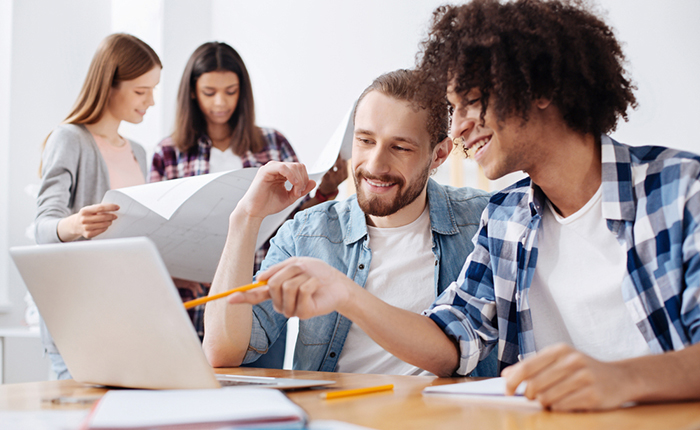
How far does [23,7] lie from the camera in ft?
9.41

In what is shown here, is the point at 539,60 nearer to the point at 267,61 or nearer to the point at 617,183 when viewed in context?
the point at 617,183

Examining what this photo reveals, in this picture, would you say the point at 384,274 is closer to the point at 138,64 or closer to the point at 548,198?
the point at 548,198

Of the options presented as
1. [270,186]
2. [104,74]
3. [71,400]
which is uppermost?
[104,74]

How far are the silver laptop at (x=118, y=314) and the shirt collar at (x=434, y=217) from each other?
0.60 meters

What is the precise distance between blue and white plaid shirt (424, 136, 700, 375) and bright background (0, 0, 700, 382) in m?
1.49

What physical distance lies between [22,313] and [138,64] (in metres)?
1.69

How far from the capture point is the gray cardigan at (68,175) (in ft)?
5.16

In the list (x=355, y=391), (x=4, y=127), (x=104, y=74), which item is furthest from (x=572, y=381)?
(x=4, y=127)

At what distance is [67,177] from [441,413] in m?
1.39

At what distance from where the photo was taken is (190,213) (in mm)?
1285

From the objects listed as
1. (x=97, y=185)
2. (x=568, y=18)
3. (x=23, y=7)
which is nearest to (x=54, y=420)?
(x=568, y=18)

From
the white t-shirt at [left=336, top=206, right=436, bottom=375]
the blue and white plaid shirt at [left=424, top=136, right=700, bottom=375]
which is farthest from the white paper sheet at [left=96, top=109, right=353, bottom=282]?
the blue and white plaid shirt at [left=424, top=136, right=700, bottom=375]

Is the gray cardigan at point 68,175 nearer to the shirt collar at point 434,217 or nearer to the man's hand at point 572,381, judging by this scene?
the shirt collar at point 434,217

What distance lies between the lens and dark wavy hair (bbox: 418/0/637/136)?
0.98 metres
